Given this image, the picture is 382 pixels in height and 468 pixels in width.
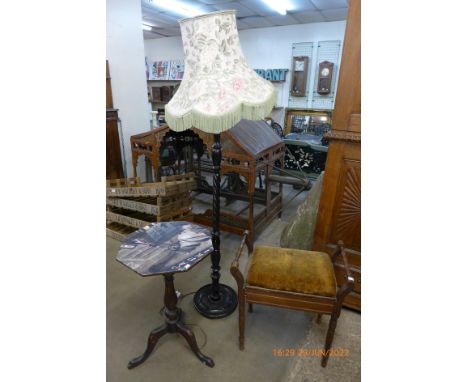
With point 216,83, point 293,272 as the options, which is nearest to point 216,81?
point 216,83

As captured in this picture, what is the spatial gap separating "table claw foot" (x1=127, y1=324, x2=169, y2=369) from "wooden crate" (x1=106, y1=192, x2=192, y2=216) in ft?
3.79

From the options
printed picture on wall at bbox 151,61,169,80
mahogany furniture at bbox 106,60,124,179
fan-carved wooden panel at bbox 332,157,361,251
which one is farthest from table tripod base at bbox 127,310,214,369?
printed picture on wall at bbox 151,61,169,80

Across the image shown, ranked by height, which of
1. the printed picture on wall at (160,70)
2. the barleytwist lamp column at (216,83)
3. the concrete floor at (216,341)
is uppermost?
the printed picture on wall at (160,70)

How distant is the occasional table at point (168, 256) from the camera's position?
4.31 ft

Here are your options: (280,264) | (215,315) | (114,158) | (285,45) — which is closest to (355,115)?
(280,264)

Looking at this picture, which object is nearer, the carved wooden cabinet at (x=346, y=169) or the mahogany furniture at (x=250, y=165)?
the carved wooden cabinet at (x=346, y=169)

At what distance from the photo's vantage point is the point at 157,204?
250cm

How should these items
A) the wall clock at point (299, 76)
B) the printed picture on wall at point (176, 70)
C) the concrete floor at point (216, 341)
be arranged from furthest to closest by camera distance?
the printed picture on wall at point (176, 70), the wall clock at point (299, 76), the concrete floor at point (216, 341)

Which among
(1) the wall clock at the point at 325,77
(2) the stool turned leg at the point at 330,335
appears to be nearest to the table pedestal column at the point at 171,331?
(2) the stool turned leg at the point at 330,335

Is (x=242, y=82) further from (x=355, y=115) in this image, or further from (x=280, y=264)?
(x=280, y=264)

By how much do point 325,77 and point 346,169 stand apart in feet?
13.2

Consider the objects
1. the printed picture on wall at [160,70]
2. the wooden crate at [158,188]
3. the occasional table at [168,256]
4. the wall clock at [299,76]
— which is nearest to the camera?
the occasional table at [168,256]

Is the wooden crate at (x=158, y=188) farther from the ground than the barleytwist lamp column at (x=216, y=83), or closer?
closer

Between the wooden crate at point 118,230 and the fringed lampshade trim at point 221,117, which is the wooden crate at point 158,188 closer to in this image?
the wooden crate at point 118,230
